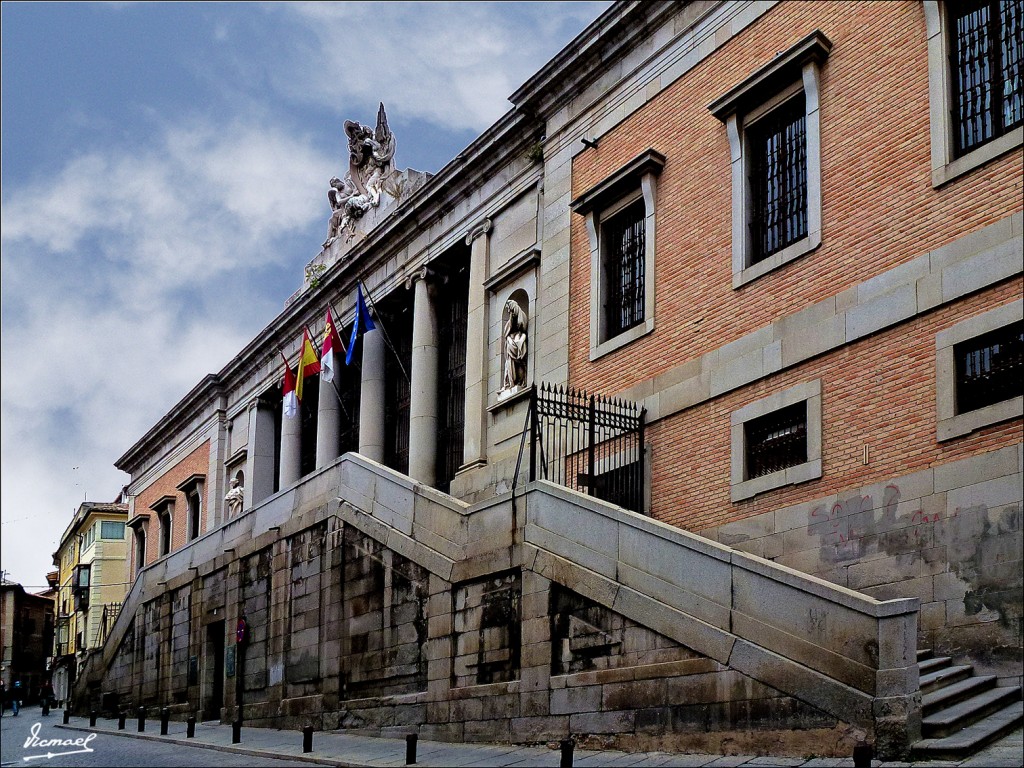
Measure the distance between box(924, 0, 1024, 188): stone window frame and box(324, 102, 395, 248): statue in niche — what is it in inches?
764

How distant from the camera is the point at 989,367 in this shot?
1605 cm

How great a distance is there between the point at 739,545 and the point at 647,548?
368 centimetres

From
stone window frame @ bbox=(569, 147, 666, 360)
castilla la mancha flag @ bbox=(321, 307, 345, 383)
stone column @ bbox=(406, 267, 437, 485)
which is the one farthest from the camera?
castilla la mancha flag @ bbox=(321, 307, 345, 383)

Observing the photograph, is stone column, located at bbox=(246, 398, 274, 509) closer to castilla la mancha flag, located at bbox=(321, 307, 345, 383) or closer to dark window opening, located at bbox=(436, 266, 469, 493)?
castilla la mancha flag, located at bbox=(321, 307, 345, 383)

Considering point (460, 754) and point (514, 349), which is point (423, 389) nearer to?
point (514, 349)

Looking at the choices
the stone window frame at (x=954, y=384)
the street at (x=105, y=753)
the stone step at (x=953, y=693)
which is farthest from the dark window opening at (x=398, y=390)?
the stone step at (x=953, y=693)

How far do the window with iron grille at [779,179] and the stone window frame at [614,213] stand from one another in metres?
2.30

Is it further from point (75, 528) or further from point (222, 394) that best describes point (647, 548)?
point (75, 528)

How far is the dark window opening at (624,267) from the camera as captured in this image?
76.5ft

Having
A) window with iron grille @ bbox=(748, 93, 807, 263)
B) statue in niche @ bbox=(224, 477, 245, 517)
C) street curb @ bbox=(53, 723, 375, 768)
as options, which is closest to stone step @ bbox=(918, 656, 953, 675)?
street curb @ bbox=(53, 723, 375, 768)

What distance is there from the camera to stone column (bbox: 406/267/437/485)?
30.3m

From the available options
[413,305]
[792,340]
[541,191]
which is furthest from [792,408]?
[413,305]

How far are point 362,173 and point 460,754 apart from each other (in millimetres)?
22321

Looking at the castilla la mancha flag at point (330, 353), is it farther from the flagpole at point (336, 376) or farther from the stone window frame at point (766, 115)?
the stone window frame at point (766, 115)
